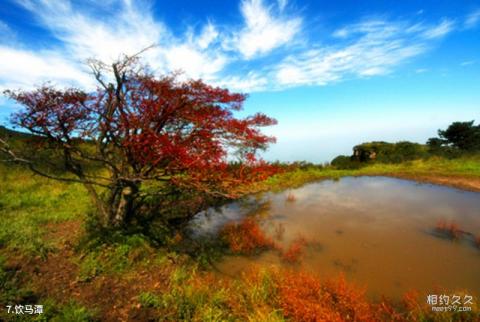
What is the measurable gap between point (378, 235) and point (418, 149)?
759 inches

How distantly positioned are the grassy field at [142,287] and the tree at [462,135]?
25672 mm

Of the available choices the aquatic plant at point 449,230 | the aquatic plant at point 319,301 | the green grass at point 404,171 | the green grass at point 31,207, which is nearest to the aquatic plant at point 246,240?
the aquatic plant at point 319,301

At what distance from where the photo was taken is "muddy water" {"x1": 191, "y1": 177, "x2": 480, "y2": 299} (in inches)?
183

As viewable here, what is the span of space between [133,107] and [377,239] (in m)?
6.80

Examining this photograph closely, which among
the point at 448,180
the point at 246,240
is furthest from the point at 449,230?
the point at 448,180

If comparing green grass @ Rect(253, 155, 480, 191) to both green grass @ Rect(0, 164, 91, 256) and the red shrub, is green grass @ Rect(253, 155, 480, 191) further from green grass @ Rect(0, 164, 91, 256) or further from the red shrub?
the red shrub

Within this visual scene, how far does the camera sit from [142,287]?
440 cm

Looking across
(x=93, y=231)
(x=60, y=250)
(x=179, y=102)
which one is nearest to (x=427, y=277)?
(x=179, y=102)

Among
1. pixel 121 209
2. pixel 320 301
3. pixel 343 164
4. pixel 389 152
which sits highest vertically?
pixel 389 152

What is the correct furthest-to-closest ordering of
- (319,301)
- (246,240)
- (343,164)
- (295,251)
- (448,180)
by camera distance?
1. (343,164)
2. (448,180)
3. (246,240)
4. (295,251)
5. (319,301)

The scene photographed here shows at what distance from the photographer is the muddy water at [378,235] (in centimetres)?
466

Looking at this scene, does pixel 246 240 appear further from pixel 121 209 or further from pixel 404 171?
pixel 404 171

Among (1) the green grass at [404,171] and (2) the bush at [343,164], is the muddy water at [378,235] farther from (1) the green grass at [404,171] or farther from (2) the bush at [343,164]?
(2) the bush at [343,164]

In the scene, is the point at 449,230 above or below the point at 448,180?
below
